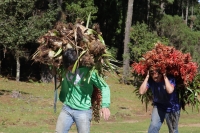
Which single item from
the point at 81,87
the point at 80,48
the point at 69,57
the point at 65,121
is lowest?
the point at 65,121

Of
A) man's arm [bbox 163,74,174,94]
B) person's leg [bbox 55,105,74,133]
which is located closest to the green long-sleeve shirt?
person's leg [bbox 55,105,74,133]

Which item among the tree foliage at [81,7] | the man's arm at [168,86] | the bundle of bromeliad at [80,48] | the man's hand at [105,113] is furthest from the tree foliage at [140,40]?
the man's hand at [105,113]

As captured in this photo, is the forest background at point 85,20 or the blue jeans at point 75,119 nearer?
the blue jeans at point 75,119

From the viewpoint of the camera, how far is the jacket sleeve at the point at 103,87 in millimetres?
6141

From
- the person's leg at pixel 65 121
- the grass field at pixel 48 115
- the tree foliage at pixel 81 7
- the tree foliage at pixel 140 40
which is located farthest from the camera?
the tree foliage at pixel 81 7

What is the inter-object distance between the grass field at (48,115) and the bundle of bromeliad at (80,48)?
7627 millimetres

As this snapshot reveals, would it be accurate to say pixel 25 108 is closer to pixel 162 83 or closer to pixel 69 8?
pixel 162 83

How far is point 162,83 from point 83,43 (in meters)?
2.12

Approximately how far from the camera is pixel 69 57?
20.7ft

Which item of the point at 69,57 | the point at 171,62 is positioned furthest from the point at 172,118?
the point at 69,57

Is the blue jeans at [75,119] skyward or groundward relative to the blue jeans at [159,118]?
skyward

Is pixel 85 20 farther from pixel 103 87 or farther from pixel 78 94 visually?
pixel 103 87

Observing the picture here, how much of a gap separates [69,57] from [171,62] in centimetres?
235

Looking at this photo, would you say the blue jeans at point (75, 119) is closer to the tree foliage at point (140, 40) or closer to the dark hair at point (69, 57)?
the dark hair at point (69, 57)
